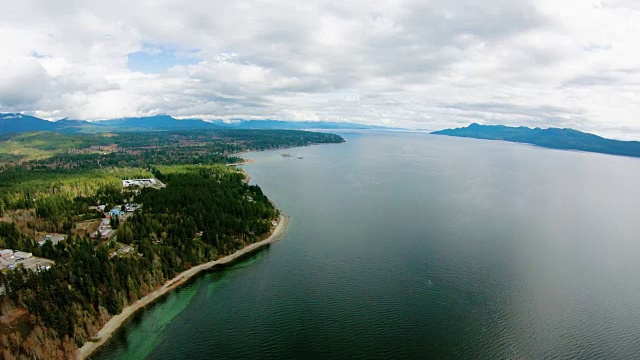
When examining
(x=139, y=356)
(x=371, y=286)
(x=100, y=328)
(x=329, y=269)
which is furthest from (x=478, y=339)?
(x=100, y=328)

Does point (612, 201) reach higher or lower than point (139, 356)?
higher

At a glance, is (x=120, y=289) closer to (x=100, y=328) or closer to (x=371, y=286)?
(x=100, y=328)

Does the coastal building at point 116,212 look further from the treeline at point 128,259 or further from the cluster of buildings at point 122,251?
the cluster of buildings at point 122,251

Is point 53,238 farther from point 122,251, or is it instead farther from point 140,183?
point 140,183

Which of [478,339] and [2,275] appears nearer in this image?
[478,339]

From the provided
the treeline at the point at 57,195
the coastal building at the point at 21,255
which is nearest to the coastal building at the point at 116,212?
the treeline at the point at 57,195

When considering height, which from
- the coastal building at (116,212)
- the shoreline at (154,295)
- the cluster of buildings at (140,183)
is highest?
the cluster of buildings at (140,183)
